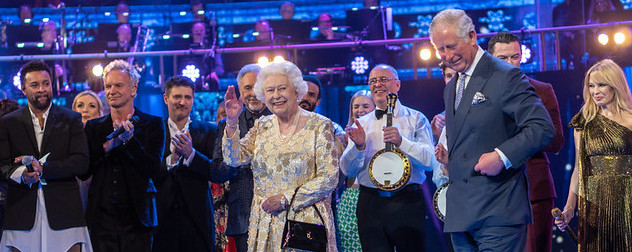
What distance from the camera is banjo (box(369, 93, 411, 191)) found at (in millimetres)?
4719

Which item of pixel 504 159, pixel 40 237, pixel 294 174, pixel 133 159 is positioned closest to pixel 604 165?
pixel 504 159

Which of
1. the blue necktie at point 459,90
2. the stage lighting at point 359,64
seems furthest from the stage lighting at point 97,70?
the blue necktie at point 459,90

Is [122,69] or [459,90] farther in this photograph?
[122,69]

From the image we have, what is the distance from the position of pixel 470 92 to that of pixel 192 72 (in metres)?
5.53

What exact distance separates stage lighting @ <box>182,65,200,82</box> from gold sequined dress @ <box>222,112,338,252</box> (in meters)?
4.30

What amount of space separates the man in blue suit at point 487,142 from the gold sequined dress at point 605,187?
59.5 inches

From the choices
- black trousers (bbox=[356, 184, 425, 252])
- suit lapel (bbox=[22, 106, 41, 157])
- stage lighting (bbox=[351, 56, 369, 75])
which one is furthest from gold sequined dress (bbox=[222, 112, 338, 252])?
stage lighting (bbox=[351, 56, 369, 75])

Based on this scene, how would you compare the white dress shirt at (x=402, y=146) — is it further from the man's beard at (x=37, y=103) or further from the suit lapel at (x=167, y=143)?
the man's beard at (x=37, y=103)

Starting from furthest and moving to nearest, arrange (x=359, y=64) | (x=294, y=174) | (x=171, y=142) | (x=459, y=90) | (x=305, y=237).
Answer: (x=359, y=64) → (x=171, y=142) → (x=294, y=174) → (x=305, y=237) → (x=459, y=90)

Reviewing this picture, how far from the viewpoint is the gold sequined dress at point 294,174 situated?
13.6ft

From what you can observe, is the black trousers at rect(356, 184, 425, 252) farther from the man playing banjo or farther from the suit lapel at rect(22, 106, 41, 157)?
the suit lapel at rect(22, 106, 41, 157)

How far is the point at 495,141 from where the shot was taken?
3.38 metres

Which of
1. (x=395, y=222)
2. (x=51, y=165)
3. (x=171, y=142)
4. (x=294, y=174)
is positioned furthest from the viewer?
(x=171, y=142)

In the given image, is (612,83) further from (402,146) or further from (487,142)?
(487,142)
